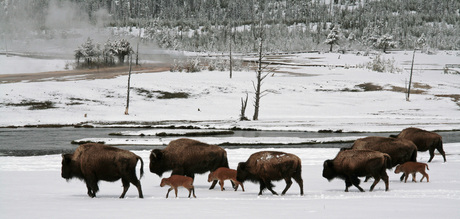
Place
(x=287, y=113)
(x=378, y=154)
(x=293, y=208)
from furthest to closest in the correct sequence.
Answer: (x=287, y=113), (x=378, y=154), (x=293, y=208)

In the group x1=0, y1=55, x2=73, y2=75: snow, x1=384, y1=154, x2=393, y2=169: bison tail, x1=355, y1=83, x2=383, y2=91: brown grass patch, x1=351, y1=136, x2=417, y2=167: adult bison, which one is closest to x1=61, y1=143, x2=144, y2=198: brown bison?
x1=384, y1=154, x2=393, y2=169: bison tail

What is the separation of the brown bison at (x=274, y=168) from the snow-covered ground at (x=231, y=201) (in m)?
0.40

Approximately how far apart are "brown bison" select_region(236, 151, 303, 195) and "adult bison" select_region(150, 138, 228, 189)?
5.96ft

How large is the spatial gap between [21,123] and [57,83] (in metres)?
23.0

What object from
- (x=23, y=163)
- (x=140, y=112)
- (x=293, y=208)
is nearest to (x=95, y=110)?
(x=140, y=112)

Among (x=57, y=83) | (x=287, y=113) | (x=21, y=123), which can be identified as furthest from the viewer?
(x=57, y=83)

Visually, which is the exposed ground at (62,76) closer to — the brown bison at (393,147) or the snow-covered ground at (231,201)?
the snow-covered ground at (231,201)

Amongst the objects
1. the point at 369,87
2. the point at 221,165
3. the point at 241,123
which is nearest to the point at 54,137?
the point at 241,123

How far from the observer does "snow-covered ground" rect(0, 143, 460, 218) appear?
8.34 m

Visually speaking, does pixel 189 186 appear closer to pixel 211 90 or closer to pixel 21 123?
pixel 21 123

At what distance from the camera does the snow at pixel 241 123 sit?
9.02 metres

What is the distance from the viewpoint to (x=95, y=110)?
185 ft

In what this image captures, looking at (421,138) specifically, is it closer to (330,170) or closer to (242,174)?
(330,170)

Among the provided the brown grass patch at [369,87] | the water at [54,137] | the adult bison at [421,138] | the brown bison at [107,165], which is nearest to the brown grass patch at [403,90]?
the brown grass patch at [369,87]
